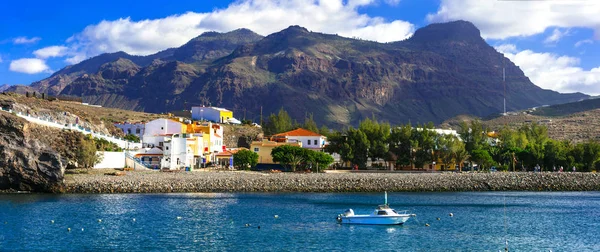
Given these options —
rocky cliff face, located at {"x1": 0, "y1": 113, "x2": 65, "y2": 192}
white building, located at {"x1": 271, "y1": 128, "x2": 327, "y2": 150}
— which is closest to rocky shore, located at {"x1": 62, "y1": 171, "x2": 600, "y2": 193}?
rocky cliff face, located at {"x1": 0, "y1": 113, "x2": 65, "y2": 192}

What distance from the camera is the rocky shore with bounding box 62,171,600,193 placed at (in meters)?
64.1

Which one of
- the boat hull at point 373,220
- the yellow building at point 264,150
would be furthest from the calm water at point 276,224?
the yellow building at point 264,150

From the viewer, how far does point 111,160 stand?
76.6 meters

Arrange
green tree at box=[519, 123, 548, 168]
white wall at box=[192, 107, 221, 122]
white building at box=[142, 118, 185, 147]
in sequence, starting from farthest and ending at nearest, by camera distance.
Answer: white wall at box=[192, 107, 221, 122] → white building at box=[142, 118, 185, 147] → green tree at box=[519, 123, 548, 168]

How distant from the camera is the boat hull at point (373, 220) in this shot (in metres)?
45.2

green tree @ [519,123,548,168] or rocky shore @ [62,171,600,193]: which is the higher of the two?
green tree @ [519,123,548,168]

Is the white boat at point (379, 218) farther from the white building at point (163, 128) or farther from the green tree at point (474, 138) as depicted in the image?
the white building at point (163, 128)

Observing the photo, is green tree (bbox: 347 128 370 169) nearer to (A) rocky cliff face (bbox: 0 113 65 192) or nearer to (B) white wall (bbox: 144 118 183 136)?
(B) white wall (bbox: 144 118 183 136)

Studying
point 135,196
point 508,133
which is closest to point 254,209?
point 135,196

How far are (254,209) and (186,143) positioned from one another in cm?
3409

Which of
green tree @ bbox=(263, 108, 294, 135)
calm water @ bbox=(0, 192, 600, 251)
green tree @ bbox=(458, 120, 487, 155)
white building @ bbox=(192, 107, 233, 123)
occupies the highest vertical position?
white building @ bbox=(192, 107, 233, 123)

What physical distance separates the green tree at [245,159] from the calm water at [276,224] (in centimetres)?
2326

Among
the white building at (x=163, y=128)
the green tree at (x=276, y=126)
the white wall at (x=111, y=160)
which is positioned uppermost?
the green tree at (x=276, y=126)

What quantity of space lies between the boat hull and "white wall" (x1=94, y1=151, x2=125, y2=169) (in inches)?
1527
